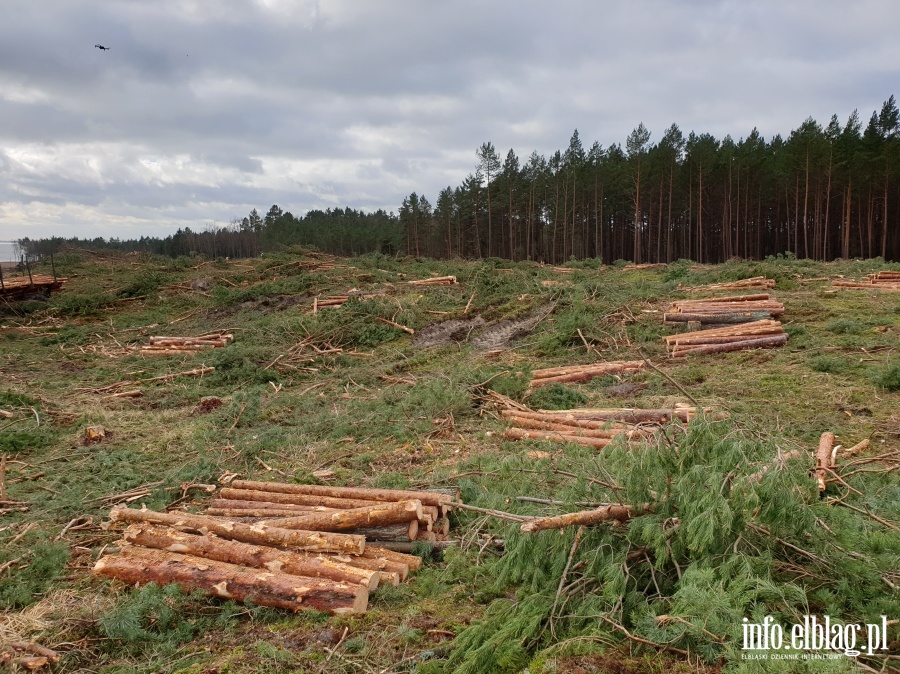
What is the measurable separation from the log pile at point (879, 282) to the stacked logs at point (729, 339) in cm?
709

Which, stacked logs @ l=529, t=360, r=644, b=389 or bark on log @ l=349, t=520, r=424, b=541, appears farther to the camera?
stacked logs @ l=529, t=360, r=644, b=389

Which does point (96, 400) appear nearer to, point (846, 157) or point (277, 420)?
point (277, 420)

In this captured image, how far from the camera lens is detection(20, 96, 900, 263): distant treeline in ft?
119

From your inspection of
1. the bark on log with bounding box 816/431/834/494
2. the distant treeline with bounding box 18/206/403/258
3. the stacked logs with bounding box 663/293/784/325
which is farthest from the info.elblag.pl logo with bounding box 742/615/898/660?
the distant treeline with bounding box 18/206/403/258

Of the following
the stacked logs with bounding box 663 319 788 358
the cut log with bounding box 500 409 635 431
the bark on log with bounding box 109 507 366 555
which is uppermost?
the stacked logs with bounding box 663 319 788 358

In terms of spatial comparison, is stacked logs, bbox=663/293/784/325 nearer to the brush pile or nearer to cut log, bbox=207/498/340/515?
the brush pile

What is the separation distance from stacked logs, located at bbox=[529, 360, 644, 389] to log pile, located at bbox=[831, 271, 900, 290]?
1088 cm

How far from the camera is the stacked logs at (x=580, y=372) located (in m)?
10.7

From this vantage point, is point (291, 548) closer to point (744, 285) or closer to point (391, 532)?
point (391, 532)

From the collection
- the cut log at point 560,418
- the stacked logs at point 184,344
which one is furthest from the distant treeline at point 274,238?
the cut log at point 560,418

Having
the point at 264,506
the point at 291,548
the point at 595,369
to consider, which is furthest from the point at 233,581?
the point at 595,369

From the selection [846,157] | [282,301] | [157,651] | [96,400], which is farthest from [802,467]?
[846,157]

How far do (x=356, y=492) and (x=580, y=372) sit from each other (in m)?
6.38

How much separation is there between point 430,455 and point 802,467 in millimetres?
4686
